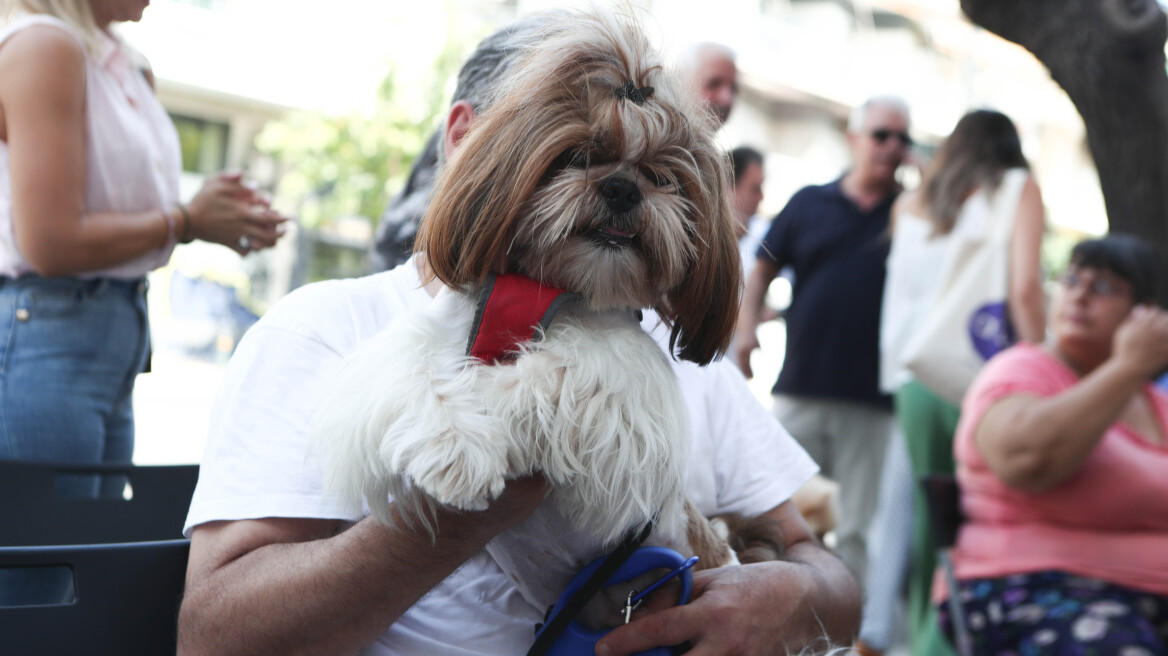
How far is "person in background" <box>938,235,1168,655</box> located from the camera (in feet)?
10.2

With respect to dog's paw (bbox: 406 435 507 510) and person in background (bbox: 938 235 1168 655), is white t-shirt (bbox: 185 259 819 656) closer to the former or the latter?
dog's paw (bbox: 406 435 507 510)

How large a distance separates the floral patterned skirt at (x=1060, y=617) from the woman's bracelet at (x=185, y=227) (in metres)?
2.67

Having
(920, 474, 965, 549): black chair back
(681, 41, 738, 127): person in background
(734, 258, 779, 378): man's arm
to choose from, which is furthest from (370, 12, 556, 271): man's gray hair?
(734, 258, 779, 378): man's arm

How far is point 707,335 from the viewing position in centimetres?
167

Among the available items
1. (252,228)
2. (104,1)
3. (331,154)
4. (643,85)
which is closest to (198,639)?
(643,85)

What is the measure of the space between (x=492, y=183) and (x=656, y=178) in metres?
0.26

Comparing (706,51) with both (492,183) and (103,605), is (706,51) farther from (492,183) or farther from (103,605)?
(103,605)

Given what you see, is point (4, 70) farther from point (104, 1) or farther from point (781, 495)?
point (781, 495)

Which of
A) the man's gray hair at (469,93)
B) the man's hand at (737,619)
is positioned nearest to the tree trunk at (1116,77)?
the man's gray hair at (469,93)

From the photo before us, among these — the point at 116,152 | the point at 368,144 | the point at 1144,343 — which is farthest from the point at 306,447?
the point at 368,144

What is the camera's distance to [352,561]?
1538 mm

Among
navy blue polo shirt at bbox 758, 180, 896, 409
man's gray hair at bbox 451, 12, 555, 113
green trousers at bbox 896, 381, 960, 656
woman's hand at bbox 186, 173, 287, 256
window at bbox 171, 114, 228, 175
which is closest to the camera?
man's gray hair at bbox 451, 12, 555, 113

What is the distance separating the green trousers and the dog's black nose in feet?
9.45

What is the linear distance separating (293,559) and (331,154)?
16.3 meters
